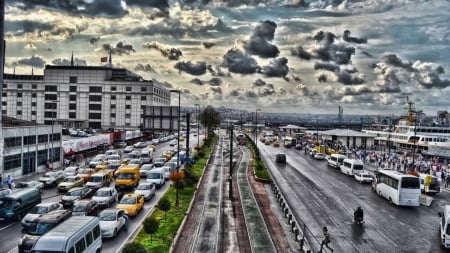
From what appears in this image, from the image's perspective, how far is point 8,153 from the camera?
46.4m

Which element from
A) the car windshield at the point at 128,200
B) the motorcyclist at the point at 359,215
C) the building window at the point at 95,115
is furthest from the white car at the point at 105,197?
the building window at the point at 95,115

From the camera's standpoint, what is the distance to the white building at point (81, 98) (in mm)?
129625

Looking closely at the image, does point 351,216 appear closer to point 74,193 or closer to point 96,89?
point 74,193

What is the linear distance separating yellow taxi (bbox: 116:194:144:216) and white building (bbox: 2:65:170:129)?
9737cm

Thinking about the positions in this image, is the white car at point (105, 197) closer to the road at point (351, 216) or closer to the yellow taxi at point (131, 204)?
the yellow taxi at point (131, 204)

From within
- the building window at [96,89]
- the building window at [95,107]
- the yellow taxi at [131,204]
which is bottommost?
the yellow taxi at [131,204]

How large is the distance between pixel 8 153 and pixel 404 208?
3887 centimetres

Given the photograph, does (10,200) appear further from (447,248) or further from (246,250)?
(447,248)

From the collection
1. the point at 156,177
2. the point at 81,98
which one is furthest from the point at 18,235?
the point at 81,98

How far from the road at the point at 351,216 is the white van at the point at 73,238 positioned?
1240 cm

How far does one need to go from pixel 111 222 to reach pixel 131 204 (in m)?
6.22

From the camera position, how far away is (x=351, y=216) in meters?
35.2

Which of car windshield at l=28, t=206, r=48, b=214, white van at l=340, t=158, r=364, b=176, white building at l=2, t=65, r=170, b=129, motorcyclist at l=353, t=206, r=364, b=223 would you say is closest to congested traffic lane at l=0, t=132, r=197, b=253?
car windshield at l=28, t=206, r=48, b=214

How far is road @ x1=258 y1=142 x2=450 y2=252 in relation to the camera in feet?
90.8
